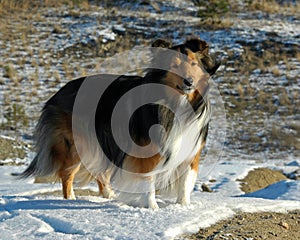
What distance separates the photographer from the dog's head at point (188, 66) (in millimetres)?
5434

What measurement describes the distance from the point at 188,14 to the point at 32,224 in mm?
23708

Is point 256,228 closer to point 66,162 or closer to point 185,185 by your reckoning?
point 185,185

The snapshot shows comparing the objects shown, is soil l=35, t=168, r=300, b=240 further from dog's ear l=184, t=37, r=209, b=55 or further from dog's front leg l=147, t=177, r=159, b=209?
dog's ear l=184, t=37, r=209, b=55

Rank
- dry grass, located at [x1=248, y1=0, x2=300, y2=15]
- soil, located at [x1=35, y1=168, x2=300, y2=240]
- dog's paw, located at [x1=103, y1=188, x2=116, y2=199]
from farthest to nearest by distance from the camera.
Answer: dry grass, located at [x1=248, y1=0, x2=300, y2=15] → dog's paw, located at [x1=103, y1=188, x2=116, y2=199] → soil, located at [x1=35, y1=168, x2=300, y2=240]

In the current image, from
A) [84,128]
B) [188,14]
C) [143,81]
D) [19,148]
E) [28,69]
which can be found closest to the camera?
[143,81]

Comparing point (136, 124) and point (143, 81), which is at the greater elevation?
point (143, 81)

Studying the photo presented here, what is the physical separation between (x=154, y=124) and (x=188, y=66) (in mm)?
621

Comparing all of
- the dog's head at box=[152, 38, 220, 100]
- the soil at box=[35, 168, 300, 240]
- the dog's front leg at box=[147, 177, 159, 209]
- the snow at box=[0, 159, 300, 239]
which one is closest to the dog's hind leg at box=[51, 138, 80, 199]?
the snow at box=[0, 159, 300, 239]

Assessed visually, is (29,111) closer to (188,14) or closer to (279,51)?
(279,51)

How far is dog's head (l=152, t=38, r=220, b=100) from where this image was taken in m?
5.43

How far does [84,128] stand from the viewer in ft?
21.0

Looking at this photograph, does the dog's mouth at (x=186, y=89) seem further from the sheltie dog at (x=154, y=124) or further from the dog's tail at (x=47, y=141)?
the dog's tail at (x=47, y=141)

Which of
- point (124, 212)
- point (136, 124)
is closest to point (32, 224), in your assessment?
point (124, 212)

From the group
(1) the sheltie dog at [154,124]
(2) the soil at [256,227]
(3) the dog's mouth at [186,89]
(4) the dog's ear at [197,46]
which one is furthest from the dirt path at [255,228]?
(4) the dog's ear at [197,46]
